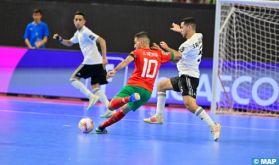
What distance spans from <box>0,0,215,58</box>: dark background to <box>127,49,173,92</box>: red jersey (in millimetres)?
7982

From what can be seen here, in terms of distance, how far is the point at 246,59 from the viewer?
1723 cm

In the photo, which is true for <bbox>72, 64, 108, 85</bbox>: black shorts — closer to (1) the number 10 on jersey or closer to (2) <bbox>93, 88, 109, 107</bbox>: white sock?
(2) <bbox>93, 88, 109, 107</bbox>: white sock

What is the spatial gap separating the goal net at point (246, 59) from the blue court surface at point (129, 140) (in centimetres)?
100

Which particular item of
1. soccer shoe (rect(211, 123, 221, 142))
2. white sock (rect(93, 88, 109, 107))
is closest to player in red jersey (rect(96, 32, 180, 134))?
soccer shoe (rect(211, 123, 221, 142))

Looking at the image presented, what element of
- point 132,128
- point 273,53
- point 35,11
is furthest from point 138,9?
point 132,128

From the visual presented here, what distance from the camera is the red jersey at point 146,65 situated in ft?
35.3

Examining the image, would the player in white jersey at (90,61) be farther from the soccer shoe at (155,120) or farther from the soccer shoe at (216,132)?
the soccer shoe at (216,132)

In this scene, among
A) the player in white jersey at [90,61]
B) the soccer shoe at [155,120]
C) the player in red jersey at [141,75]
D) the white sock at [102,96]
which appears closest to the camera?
the player in red jersey at [141,75]

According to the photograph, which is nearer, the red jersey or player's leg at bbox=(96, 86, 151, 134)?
player's leg at bbox=(96, 86, 151, 134)

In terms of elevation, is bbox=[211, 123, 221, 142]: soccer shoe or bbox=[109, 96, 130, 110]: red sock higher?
bbox=[109, 96, 130, 110]: red sock

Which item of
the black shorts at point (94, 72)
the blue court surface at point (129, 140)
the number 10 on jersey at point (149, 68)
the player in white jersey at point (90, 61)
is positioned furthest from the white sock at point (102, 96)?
the number 10 on jersey at point (149, 68)

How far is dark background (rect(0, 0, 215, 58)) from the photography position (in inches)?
740

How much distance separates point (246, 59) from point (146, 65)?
7007mm

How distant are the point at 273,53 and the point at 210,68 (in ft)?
6.71
